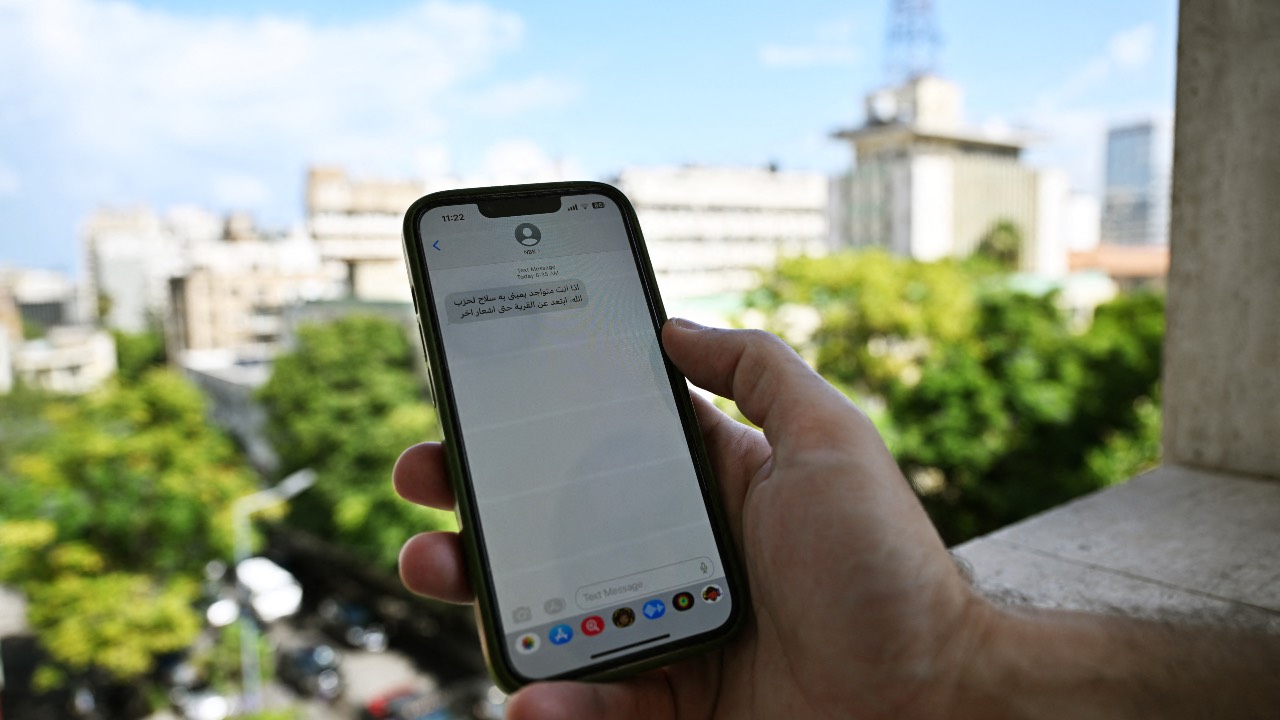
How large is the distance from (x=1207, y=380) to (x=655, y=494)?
107cm

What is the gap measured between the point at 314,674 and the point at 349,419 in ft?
13.6

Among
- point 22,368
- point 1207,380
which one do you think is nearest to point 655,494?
point 1207,380

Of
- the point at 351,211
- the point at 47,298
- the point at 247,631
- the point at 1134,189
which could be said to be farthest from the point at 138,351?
the point at 1134,189

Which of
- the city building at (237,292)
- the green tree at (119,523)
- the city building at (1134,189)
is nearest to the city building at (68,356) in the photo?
the city building at (237,292)

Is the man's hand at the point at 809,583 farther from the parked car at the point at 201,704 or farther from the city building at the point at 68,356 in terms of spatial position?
the city building at the point at 68,356

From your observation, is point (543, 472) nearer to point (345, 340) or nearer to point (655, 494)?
point (655, 494)

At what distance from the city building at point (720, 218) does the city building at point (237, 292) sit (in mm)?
11020

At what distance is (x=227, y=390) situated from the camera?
76.2 ft

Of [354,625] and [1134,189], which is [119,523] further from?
[1134,189]

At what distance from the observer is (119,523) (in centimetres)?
1051

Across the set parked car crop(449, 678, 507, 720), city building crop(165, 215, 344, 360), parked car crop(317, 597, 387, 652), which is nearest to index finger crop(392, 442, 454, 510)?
parked car crop(449, 678, 507, 720)

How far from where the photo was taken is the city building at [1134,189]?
8212cm

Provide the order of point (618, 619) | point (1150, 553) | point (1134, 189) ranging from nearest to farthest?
point (618, 619), point (1150, 553), point (1134, 189)

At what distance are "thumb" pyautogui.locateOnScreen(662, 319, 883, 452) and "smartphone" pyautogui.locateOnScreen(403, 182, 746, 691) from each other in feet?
0.15
